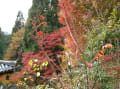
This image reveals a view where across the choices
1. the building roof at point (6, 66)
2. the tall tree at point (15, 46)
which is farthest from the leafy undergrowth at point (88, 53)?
the tall tree at point (15, 46)

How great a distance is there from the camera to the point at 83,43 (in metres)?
3.46

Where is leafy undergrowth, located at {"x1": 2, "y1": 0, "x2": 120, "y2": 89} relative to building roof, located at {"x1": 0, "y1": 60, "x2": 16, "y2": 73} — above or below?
above

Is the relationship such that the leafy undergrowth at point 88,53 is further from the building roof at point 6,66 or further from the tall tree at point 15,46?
the tall tree at point 15,46

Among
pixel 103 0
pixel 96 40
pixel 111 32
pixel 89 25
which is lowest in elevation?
pixel 96 40

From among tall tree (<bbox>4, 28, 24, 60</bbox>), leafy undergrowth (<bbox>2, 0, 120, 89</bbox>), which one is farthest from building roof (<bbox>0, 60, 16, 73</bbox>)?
tall tree (<bbox>4, 28, 24, 60</bbox>)

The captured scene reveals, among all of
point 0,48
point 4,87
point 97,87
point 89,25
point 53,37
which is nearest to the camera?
point 97,87

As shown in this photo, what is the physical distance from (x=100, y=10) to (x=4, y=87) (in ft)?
12.6

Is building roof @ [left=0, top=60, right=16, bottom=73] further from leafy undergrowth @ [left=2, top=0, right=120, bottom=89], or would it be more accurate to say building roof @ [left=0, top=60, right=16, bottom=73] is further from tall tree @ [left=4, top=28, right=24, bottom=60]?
tall tree @ [left=4, top=28, right=24, bottom=60]

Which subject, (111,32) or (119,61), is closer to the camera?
(119,61)

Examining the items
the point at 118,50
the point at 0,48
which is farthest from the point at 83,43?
the point at 0,48

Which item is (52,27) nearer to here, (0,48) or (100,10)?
(100,10)

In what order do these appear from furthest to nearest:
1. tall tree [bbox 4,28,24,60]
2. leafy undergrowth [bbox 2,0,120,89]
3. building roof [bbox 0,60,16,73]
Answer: tall tree [bbox 4,28,24,60] < building roof [bbox 0,60,16,73] < leafy undergrowth [bbox 2,0,120,89]

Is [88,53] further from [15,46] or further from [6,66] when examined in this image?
[15,46]

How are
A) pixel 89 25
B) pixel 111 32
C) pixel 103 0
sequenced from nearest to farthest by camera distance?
pixel 111 32
pixel 89 25
pixel 103 0
